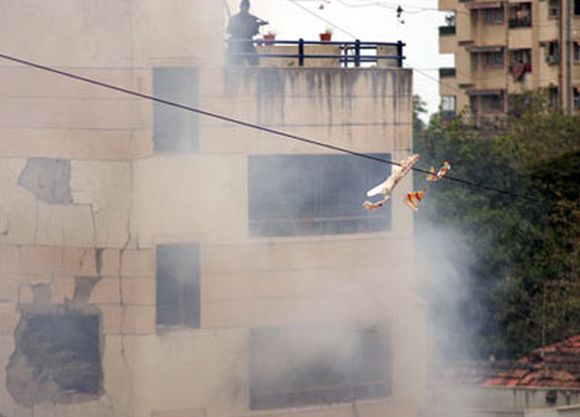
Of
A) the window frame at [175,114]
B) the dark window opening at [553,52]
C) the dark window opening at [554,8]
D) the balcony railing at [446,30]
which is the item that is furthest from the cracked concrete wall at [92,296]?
the balcony railing at [446,30]

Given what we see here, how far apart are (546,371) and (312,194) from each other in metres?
7.59

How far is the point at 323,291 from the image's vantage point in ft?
87.4

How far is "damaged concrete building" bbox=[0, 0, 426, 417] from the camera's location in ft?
82.4

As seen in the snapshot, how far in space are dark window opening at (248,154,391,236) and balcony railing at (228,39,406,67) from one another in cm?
143

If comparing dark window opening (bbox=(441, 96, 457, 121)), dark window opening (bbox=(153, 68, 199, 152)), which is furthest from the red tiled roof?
dark window opening (bbox=(441, 96, 457, 121))

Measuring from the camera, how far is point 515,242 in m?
39.0

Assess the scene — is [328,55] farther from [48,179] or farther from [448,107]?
[448,107]

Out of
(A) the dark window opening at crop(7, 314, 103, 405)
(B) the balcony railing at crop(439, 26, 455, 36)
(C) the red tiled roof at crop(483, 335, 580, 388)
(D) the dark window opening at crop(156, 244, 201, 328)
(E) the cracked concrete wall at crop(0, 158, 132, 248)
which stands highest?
(B) the balcony railing at crop(439, 26, 455, 36)

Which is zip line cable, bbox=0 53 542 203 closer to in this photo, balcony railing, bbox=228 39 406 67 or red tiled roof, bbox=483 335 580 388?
balcony railing, bbox=228 39 406 67

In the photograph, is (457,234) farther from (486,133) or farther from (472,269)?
(486,133)

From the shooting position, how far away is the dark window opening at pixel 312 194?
26.2 m

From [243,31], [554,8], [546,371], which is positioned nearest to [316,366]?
[243,31]

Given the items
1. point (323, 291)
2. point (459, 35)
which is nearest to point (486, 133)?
point (459, 35)

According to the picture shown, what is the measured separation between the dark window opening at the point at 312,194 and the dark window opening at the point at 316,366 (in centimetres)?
151
